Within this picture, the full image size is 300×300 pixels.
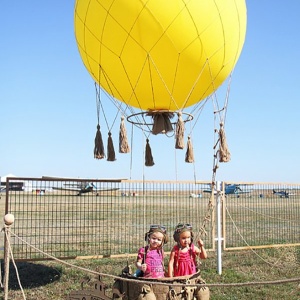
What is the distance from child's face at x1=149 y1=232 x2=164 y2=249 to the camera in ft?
18.7

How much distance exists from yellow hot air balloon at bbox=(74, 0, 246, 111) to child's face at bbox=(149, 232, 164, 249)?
175cm

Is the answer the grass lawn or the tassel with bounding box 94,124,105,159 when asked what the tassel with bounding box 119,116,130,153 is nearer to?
the tassel with bounding box 94,124,105,159

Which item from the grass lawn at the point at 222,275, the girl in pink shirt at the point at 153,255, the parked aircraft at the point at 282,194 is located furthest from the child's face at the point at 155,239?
the parked aircraft at the point at 282,194

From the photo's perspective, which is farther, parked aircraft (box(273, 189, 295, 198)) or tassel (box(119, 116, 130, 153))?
parked aircraft (box(273, 189, 295, 198))

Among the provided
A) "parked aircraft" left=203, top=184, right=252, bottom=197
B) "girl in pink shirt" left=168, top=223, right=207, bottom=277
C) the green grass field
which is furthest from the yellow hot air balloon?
"parked aircraft" left=203, top=184, right=252, bottom=197

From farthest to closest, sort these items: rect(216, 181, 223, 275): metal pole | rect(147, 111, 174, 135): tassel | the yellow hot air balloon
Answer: rect(216, 181, 223, 275): metal pole
rect(147, 111, 174, 135): tassel
the yellow hot air balloon

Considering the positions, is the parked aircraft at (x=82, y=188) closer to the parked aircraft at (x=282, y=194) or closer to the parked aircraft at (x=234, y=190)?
the parked aircraft at (x=234, y=190)

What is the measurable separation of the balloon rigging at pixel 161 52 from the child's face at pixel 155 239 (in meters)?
1.05

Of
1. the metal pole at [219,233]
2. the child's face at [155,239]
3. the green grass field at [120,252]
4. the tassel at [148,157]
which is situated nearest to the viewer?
the child's face at [155,239]

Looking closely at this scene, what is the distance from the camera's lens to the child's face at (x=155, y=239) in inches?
225

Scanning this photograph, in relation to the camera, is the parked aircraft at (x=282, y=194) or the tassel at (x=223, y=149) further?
the parked aircraft at (x=282, y=194)

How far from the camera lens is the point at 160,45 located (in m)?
5.34

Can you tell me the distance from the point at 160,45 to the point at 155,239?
2.46 m

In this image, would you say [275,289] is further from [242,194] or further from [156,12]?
[156,12]
